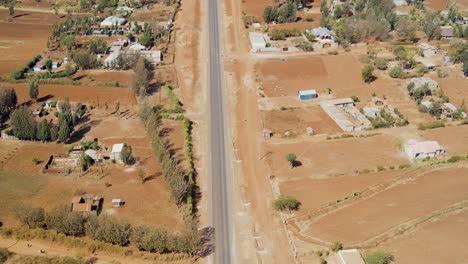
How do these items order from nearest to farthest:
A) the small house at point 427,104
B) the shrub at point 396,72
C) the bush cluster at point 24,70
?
1. the small house at point 427,104
2. the bush cluster at point 24,70
3. the shrub at point 396,72

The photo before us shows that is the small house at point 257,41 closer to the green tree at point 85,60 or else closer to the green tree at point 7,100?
the green tree at point 85,60

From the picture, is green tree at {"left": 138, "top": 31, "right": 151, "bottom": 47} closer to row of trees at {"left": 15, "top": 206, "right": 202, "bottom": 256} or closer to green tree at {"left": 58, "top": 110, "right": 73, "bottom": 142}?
green tree at {"left": 58, "top": 110, "right": 73, "bottom": 142}

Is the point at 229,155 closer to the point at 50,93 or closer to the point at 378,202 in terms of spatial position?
the point at 378,202

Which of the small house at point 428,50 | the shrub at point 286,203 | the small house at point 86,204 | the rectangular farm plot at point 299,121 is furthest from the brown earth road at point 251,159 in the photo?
the small house at point 428,50

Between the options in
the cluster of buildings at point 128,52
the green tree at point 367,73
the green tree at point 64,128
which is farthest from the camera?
the cluster of buildings at point 128,52

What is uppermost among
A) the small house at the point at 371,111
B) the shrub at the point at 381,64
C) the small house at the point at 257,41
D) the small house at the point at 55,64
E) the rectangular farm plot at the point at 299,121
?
the shrub at the point at 381,64
